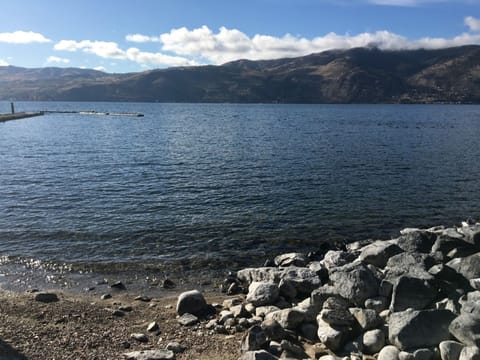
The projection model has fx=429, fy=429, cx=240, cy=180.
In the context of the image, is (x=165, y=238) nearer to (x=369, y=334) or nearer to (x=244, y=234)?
(x=244, y=234)

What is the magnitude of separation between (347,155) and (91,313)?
159 feet

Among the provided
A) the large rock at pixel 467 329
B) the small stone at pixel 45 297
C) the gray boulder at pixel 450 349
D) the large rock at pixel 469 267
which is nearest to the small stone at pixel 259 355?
the gray boulder at pixel 450 349

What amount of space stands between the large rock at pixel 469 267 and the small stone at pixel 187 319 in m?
9.12

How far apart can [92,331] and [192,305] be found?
11.1ft

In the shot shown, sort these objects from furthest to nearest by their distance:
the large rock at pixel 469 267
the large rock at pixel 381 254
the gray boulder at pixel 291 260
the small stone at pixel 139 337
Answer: the gray boulder at pixel 291 260 < the large rock at pixel 381 254 < the large rock at pixel 469 267 < the small stone at pixel 139 337

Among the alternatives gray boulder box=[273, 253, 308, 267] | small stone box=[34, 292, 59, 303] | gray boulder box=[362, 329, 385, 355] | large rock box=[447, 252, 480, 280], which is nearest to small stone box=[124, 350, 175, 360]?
gray boulder box=[362, 329, 385, 355]

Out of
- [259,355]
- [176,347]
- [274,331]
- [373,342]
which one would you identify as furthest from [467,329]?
[176,347]

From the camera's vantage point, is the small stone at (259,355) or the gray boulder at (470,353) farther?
the small stone at (259,355)

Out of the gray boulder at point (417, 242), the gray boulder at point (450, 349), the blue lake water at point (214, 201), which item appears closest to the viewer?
the gray boulder at point (450, 349)

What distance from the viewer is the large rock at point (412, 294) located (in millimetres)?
12797

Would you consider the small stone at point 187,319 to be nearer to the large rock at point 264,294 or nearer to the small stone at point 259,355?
the large rock at point 264,294

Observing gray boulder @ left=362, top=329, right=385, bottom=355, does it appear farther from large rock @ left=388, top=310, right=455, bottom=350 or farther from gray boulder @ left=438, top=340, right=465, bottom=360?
gray boulder @ left=438, top=340, right=465, bottom=360

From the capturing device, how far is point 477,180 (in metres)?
41.2

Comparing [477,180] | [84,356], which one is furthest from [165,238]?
[477,180]
